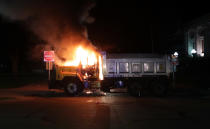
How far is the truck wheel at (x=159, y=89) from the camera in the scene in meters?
19.1

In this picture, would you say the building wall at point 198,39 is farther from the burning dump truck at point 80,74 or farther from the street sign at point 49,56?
the street sign at point 49,56

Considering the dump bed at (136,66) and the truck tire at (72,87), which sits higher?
the dump bed at (136,66)

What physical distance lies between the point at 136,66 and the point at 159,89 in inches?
84.7

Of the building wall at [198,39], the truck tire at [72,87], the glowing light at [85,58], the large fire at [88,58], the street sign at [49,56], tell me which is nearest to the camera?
the truck tire at [72,87]

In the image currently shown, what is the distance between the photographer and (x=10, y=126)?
31.6 feet

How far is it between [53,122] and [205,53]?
3006 cm

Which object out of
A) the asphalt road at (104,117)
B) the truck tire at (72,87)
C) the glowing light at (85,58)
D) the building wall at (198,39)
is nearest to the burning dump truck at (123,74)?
the truck tire at (72,87)

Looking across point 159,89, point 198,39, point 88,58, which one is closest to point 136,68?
point 159,89

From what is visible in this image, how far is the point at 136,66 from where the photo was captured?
63.8 ft

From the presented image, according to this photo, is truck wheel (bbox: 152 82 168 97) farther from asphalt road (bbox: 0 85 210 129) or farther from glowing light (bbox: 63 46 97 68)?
asphalt road (bbox: 0 85 210 129)

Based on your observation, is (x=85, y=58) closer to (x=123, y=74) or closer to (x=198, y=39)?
(x=123, y=74)

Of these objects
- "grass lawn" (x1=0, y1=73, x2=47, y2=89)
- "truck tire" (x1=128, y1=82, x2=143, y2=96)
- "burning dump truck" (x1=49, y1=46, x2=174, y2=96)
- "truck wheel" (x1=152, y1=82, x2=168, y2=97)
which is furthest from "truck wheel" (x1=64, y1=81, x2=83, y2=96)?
"grass lawn" (x1=0, y1=73, x2=47, y2=89)

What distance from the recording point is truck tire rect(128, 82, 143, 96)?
19188 millimetres

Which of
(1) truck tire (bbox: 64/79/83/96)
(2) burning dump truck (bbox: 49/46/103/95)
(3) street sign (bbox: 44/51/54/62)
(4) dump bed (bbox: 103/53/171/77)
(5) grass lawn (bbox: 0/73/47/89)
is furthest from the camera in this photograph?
(5) grass lawn (bbox: 0/73/47/89)
